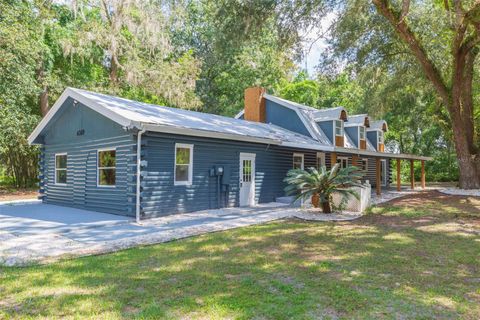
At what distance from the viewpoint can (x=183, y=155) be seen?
1037 centimetres

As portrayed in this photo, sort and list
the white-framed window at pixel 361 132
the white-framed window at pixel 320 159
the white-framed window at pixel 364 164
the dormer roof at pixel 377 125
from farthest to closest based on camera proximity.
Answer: the white-framed window at pixel 364 164
the dormer roof at pixel 377 125
the white-framed window at pixel 361 132
the white-framed window at pixel 320 159

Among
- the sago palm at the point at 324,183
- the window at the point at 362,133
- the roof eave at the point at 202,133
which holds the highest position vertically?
the window at the point at 362,133

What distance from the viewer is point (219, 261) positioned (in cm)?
524

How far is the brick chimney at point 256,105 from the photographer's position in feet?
58.7

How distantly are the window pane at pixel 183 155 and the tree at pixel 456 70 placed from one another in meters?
7.99

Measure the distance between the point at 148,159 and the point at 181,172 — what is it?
1251 millimetres

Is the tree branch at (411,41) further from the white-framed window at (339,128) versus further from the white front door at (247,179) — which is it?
the white front door at (247,179)

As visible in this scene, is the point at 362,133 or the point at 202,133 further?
the point at 362,133

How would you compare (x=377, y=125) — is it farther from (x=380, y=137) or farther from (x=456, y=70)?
(x=456, y=70)

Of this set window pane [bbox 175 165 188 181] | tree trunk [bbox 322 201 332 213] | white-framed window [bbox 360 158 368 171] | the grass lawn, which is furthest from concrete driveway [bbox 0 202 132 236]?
white-framed window [bbox 360 158 368 171]

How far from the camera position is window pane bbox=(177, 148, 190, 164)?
33.7 feet

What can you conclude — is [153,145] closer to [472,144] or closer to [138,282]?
[138,282]

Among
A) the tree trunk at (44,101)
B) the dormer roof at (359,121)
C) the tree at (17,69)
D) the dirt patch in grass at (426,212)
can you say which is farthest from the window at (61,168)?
the dormer roof at (359,121)

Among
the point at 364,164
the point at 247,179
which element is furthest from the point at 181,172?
the point at 364,164
